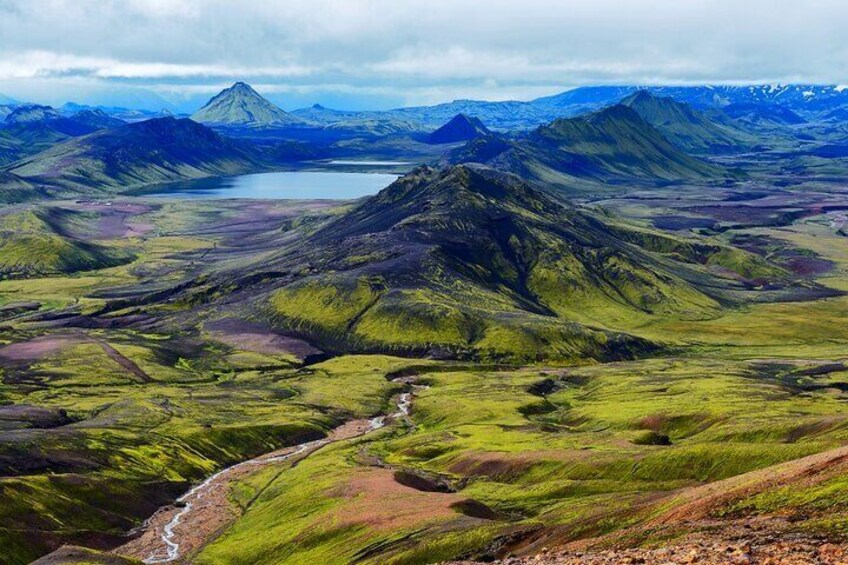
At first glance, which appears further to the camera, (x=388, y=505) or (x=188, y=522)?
(x=188, y=522)

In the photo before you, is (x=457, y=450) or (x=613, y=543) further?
(x=457, y=450)

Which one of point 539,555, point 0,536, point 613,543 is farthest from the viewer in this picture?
point 0,536

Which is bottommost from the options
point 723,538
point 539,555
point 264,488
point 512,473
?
point 264,488

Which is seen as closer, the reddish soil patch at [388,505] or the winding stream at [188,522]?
the reddish soil patch at [388,505]

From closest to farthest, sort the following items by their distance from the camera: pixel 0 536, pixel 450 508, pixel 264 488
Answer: pixel 450 508 → pixel 0 536 → pixel 264 488

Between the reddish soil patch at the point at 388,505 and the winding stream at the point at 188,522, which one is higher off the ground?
the reddish soil patch at the point at 388,505

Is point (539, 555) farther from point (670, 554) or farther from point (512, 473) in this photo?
point (512, 473)

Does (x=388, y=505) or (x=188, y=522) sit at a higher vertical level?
(x=388, y=505)

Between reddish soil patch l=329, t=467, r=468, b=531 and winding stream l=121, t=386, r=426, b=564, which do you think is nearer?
reddish soil patch l=329, t=467, r=468, b=531

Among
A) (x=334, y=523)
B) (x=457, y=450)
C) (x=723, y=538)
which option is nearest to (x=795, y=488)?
(x=723, y=538)

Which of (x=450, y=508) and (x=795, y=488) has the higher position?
(x=795, y=488)

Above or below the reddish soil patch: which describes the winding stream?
below
